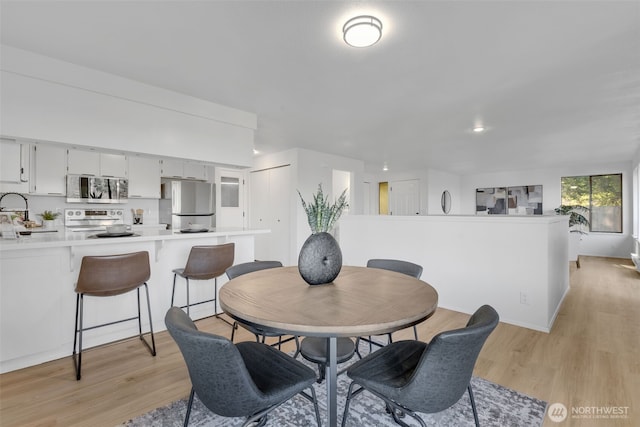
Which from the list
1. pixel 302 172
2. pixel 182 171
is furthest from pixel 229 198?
pixel 302 172

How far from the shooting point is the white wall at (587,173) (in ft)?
21.7

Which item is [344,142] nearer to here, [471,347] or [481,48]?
[481,48]

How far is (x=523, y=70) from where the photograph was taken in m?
2.39

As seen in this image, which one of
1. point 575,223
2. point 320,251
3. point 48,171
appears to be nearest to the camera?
point 320,251

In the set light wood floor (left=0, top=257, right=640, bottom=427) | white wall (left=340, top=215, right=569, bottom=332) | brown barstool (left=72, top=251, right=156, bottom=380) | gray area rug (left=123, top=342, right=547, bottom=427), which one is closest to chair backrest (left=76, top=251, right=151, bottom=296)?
brown barstool (left=72, top=251, right=156, bottom=380)

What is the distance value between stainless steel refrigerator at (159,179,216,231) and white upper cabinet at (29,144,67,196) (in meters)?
1.36

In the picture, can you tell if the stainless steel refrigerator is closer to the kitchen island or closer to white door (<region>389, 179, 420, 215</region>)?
the kitchen island

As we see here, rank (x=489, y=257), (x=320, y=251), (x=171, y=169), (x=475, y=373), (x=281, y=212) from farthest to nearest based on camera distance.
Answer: (x=281, y=212) < (x=171, y=169) < (x=489, y=257) < (x=475, y=373) < (x=320, y=251)

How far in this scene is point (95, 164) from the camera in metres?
4.42

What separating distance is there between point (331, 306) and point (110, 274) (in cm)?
183

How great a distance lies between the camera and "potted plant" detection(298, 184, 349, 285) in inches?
63.4

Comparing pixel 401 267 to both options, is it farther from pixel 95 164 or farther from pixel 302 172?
pixel 95 164

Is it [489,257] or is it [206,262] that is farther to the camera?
[489,257]

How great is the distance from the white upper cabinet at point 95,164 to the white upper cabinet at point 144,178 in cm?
13
